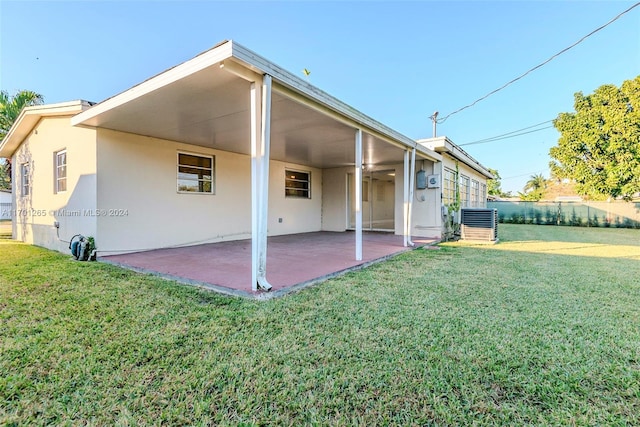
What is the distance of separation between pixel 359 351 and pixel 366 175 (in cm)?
1038

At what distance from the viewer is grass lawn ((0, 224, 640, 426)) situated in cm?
162

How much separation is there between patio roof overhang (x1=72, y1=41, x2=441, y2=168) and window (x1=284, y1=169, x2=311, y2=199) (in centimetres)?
239

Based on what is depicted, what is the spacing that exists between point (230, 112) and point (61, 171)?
5183mm

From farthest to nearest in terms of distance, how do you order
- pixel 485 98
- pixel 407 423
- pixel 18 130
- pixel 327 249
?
pixel 485 98 < pixel 18 130 < pixel 327 249 < pixel 407 423

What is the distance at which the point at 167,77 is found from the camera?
3.55m

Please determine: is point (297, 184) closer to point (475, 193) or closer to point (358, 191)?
point (358, 191)

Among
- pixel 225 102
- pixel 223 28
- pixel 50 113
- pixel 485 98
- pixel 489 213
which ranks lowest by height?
pixel 489 213

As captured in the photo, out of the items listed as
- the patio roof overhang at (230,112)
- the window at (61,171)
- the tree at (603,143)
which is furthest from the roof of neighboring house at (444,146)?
the tree at (603,143)

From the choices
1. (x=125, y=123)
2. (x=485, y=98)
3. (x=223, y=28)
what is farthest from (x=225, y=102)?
(x=485, y=98)

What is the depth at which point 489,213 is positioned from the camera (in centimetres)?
880

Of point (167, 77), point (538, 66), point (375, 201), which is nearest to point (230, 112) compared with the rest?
point (167, 77)

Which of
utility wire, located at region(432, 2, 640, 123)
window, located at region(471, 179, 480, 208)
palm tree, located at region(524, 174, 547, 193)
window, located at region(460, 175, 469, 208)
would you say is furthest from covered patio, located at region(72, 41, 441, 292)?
palm tree, located at region(524, 174, 547, 193)

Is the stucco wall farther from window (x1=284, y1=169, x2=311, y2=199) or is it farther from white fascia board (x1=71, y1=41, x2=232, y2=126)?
window (x1=284, y1=169, x2=311, y2=199)

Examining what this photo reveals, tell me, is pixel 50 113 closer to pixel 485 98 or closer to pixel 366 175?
pixel 366 175
